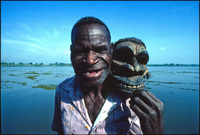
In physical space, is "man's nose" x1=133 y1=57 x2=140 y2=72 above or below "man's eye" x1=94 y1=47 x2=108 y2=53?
below

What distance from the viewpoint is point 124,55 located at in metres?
1.52

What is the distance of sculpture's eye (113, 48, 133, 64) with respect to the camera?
56.7 inches

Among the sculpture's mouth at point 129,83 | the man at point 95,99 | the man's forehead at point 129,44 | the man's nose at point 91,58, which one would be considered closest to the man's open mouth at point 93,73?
the man at point 95,99

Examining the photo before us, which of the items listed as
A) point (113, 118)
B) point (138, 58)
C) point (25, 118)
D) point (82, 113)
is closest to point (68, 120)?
point (82, 113)

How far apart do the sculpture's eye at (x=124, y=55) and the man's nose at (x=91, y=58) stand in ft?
1.11

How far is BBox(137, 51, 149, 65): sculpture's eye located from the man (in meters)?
0.44

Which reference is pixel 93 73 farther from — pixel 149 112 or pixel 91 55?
pixel 149 112

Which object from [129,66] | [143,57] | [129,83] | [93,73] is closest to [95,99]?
[93,73]

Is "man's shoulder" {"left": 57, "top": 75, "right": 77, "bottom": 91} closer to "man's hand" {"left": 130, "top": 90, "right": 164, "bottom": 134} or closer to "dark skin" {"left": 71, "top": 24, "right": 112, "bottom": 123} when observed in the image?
"dark skin" {"left": 71, "top": 24, "right": 112, "bottom": 123}

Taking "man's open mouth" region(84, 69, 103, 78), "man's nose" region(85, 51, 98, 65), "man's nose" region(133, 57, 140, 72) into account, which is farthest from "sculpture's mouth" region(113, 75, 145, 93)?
"man's nose" region(85, 51, 98, 65)

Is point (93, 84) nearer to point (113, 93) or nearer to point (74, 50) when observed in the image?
point (113, 93)

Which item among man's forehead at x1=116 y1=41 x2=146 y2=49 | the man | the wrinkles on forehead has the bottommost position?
the man

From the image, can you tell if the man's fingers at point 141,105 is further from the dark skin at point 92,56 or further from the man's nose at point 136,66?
the dark skin at point 92,56

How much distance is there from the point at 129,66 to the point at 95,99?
2.73 ft
